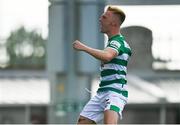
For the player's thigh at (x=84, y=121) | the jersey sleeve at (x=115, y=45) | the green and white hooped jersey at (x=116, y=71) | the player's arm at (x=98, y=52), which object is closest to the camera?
the player's arm at (x=98, y=52)

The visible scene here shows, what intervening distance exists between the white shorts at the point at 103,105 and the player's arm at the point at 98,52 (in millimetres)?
362

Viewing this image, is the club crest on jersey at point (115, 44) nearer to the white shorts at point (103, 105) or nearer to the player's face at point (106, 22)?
the player's face at point (106, 22)

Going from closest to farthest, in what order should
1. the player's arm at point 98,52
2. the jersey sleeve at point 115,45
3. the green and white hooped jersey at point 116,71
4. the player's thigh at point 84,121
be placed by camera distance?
1. the player's arm at point 98,52
2. the jersey sleeve at point 115,45
3. the green and white hooped jersey at point 116,71
4. the player's thigh at point 84,121

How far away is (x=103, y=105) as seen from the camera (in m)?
6.21

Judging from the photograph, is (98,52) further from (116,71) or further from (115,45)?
(116,71)

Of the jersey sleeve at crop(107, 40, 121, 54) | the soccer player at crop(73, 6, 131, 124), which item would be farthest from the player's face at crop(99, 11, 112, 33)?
the jersey sleeve at crop(107, 40, 121, 54)

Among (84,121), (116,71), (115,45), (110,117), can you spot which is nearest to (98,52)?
(115,45)

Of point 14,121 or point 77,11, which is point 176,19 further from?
point 14,121

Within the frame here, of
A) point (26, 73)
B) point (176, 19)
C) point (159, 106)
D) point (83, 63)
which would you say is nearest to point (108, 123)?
point (83, 63)

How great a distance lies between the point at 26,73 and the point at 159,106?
941cm

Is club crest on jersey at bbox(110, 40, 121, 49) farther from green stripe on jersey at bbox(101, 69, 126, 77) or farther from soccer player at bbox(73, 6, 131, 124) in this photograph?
green stripe on jersey at bbox(101, 69, 126, 77)

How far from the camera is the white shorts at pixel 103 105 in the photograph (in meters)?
6.09

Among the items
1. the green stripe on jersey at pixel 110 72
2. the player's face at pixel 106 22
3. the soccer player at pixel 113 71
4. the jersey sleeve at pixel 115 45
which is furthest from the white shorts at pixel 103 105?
the player's face at pixel 106 22

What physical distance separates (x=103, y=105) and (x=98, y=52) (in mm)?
603
